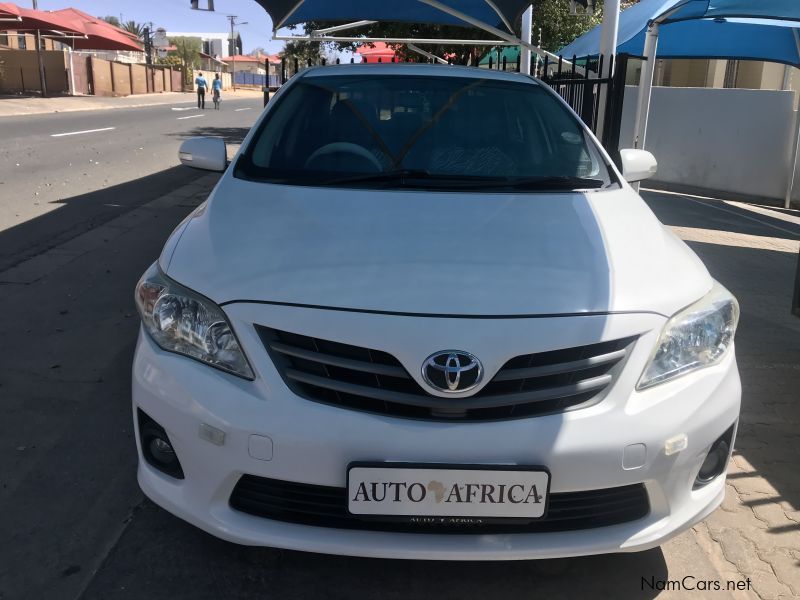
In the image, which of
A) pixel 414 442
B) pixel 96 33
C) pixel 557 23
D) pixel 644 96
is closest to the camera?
pixel 414 442

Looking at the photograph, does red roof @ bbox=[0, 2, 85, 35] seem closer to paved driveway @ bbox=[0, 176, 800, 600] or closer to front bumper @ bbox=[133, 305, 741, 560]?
paved driveway @ bbox=[0, 176, 800, 600]

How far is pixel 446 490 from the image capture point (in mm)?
2033

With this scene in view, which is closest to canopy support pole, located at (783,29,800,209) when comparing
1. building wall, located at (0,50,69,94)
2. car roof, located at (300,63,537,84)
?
car roof, located at (300,63,537,84)

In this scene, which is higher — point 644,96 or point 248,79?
point 644,96

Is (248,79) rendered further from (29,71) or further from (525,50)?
(525,50)

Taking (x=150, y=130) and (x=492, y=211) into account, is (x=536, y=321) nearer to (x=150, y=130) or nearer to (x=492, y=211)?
(x=492, y=211)

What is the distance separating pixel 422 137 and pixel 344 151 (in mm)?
368

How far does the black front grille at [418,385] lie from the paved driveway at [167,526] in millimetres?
687

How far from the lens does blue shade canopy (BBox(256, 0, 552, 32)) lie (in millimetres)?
8367

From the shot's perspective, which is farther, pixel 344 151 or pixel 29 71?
pixel 29 71

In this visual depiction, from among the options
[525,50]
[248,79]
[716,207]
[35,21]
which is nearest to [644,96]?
[525,50]

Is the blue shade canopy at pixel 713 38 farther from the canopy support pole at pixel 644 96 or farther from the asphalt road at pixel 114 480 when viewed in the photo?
the asphalt road at pixel 114 480

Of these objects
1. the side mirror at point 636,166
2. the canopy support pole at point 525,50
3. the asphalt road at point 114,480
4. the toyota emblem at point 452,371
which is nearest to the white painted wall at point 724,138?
the canopy support pole at point 525,50

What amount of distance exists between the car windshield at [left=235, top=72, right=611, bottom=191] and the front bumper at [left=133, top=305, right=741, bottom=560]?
1089mm
